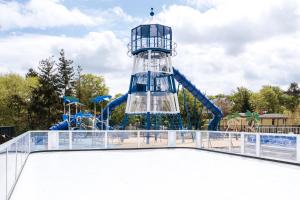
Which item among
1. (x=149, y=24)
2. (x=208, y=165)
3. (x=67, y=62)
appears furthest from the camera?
(x=67, y=62)

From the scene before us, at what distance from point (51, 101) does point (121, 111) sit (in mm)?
14966

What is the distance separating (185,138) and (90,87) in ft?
148

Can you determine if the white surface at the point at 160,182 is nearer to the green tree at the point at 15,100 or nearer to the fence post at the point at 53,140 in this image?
the fence post at the point at 53,140

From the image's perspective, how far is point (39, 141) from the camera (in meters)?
19.8

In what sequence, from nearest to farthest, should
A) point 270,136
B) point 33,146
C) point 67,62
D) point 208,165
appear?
point 208,165 < point 270,136 < point 33,146 < point 67,62

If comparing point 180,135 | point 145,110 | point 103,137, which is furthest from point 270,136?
point 145,110

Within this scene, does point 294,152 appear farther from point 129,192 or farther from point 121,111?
point 121,111

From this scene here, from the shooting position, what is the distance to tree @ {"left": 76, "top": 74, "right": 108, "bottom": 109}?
64.2 m

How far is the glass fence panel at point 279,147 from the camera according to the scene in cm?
1391

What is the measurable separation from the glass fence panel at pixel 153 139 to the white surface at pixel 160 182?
24.8 ft

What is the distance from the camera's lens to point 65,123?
108ft

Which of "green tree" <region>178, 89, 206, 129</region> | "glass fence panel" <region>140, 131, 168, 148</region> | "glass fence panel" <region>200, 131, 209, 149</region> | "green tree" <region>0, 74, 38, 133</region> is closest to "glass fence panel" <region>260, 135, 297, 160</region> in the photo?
"glass fence panel" <region>200, 131, 209, 149</region>

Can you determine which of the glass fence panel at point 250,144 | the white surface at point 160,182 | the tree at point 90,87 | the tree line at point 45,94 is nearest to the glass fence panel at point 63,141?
the white surface at point 160,182

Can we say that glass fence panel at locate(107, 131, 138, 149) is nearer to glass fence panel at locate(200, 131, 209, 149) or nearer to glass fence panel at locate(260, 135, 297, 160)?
glass fence panel at locate(200, 131, 209, 149)
